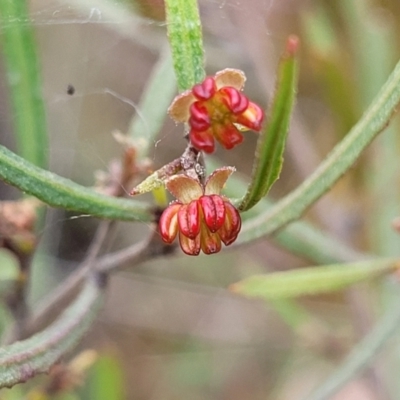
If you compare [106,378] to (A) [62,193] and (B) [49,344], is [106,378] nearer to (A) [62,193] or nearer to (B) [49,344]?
(B) [49,344]

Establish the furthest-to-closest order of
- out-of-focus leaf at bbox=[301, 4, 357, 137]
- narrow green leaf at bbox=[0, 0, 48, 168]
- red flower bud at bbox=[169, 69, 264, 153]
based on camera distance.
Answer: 1. out-of-focus leaf at bbox=[301, 4, 357, 137]
2. narrow green leaf at bbox=[0, 0, 48, 168]
3. red flower bud at bbox=[169, 69, 264, 153]

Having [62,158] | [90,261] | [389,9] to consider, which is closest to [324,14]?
[389,9]

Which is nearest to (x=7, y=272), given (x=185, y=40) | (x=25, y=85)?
(x=25, y=85)

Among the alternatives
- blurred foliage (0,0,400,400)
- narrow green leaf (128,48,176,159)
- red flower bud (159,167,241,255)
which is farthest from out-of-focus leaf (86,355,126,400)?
red flower bud (159,167,241,255)

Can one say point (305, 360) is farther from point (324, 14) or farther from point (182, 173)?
point (182, 173)

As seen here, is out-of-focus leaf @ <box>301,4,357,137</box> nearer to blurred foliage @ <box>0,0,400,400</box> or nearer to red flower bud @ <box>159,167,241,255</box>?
blurred foliage @ <box>0,0,400,400</box>

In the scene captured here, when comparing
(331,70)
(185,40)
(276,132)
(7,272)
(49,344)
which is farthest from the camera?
(331,70)

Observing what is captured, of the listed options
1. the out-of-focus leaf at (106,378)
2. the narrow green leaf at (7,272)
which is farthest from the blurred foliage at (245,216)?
the narrow green leaf at (7,272)
